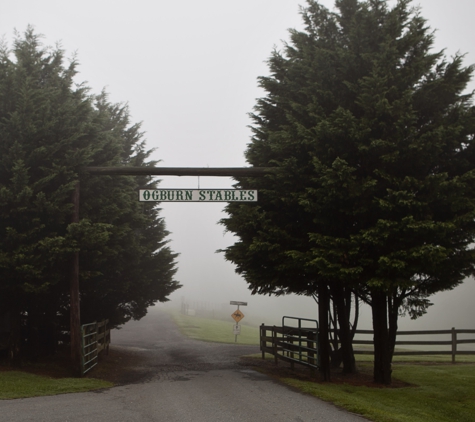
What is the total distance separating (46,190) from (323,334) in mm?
8681

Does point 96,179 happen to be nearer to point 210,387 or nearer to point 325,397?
point 210,387

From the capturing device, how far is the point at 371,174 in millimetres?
12031

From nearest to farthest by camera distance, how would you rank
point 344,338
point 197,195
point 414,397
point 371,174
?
point 414,397
point 371,174
point 197,195
point 344,338

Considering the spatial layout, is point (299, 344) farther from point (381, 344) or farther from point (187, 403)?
point (187, 403)

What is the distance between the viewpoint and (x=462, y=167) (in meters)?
11.9

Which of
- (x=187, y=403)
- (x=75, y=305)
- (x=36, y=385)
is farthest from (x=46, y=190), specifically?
(x=187, y=403)

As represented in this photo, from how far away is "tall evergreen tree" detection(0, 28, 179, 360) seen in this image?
43.0 ft

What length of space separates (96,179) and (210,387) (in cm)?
732

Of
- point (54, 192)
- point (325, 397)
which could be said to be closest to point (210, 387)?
point (325, 397)

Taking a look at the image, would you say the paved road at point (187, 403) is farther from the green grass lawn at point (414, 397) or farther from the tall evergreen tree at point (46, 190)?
the tall evergreen tree at point (46, 190)

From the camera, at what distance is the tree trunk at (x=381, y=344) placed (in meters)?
12.8

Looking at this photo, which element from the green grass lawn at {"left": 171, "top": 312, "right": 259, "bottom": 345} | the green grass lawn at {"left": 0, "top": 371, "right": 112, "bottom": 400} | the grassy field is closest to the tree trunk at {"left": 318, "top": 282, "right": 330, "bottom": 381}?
the grassy field

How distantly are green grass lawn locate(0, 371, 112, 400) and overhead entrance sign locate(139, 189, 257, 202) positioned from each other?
471 cm

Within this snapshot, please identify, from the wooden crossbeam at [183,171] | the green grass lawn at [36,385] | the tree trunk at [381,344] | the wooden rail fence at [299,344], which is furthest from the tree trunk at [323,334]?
the green grass lawn at [36,385]
